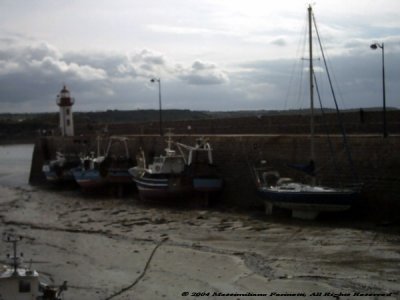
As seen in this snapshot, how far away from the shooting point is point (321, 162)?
20.5 meters

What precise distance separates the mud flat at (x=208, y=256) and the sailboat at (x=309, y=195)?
51 cm

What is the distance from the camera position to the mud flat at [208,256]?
38.5ft

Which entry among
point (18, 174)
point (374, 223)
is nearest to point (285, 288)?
point (374, 223)

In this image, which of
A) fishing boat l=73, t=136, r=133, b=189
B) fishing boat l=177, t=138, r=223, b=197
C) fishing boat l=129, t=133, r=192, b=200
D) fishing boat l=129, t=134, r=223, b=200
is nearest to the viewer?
fishing boat l=177, t=138, r=223, b=197

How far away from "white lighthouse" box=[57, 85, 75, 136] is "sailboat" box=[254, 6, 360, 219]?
86.4ft

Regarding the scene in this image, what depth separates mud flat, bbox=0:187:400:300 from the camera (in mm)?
11734

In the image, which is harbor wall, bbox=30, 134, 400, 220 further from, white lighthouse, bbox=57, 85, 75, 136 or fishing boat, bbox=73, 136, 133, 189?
white lighthouse, bbox=57, 85, 75, 136

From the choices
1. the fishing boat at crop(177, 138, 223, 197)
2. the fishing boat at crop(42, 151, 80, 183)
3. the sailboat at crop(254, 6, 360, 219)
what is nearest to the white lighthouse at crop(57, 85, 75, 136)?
the fishing boat at crop(42, 151, 80, 183)

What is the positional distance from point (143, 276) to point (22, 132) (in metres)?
111

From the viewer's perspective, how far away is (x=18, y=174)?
48.3 metres

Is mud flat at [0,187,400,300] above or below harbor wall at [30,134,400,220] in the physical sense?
below

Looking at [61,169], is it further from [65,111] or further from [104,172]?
[65,111]

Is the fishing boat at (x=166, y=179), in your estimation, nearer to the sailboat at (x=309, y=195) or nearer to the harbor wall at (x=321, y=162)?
the harbor wall at (x=321, y=162)

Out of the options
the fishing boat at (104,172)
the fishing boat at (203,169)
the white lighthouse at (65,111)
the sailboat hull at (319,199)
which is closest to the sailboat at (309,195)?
the sailboat hull at (319,199)
